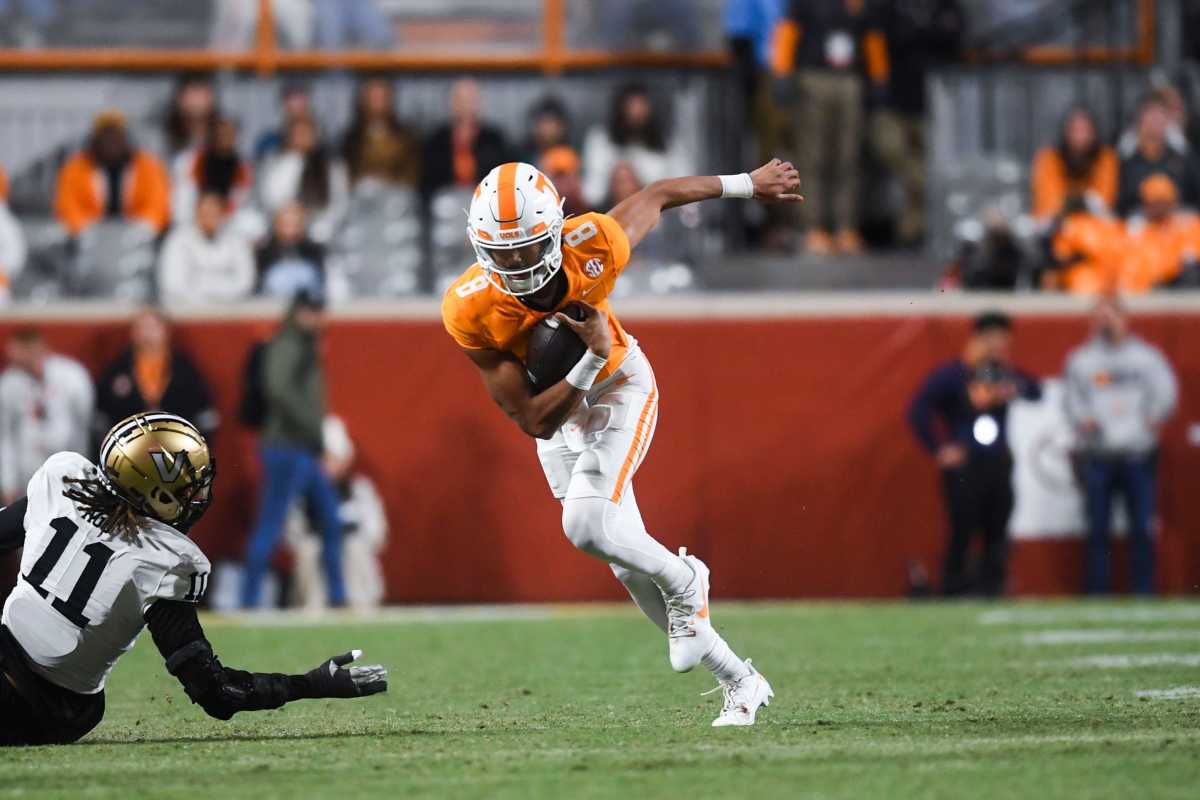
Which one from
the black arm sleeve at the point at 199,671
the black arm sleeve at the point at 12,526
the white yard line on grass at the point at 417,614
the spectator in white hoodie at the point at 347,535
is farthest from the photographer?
the spectator in white hoodie at the point at 347,535

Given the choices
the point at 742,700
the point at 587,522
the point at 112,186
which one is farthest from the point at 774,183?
the point at 112,186

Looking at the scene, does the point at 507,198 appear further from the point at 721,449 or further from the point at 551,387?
the point at 721,449

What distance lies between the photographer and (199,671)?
16.3ft

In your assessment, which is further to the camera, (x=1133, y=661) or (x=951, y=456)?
(x=951, y=456)

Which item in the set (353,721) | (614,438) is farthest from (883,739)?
(353,721)

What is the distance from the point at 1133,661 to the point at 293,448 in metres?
5.28

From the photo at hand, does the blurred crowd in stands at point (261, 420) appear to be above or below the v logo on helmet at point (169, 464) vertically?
below

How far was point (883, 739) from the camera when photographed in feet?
17.2

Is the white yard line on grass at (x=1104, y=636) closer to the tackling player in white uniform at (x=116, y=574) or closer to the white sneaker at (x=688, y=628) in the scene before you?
the white sneaker at (x=688, y=628)

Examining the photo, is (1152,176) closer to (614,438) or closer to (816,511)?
(816,511)

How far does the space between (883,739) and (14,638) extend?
2.42m

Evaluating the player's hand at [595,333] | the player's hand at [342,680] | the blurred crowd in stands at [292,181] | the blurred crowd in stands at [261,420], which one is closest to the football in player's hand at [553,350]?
the player's hand at [595,333]

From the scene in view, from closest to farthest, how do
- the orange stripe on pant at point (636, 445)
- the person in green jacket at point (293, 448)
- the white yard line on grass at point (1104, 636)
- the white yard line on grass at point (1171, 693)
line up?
1. the orange stripe on pant at point (636, 445)
2. the white yard line on grass at point (1171, 693)
3. the white yard line on grass at point (1104, 636)
4. the person in green jacket at point (293, 448)

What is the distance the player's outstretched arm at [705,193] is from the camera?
19.2ft
